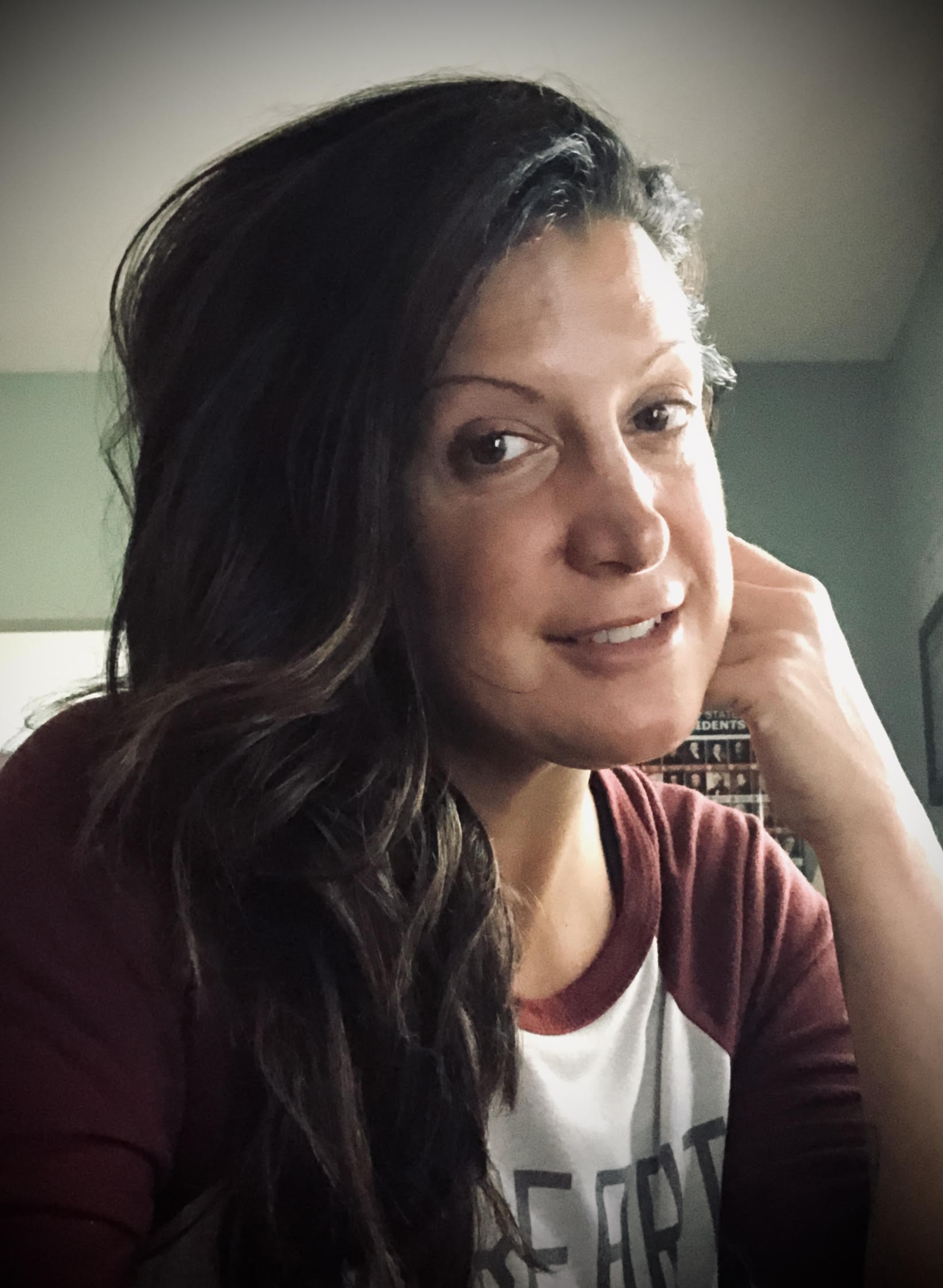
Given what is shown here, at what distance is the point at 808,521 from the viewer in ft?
2.06

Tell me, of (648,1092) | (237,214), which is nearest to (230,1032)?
(648,1092)

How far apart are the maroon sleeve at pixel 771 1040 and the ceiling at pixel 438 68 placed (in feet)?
1.12

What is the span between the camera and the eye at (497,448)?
42 centimetres

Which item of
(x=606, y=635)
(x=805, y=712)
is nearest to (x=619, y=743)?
(x=606, y=635)

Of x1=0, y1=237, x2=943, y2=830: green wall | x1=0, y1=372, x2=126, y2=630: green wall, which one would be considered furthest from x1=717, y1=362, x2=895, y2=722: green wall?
x1=0, y1=372, x2=126, y2=630: green wall

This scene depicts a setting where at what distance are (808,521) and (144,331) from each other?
422mm

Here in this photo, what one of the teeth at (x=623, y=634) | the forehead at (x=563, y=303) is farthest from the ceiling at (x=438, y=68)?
the teeth at (x=623, y=634)

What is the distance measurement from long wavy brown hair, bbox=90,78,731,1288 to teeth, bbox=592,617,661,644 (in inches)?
3.5

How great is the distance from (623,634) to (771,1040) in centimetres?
28

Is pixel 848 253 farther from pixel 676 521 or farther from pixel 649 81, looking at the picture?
pixel 676 521

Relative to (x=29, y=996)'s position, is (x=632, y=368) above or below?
above

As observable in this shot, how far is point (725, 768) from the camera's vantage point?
724mm

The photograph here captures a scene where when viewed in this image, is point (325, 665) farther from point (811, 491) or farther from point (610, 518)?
point (811, 491)

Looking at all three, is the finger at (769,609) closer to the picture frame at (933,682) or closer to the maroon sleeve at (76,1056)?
the picture frame at (933,682)
